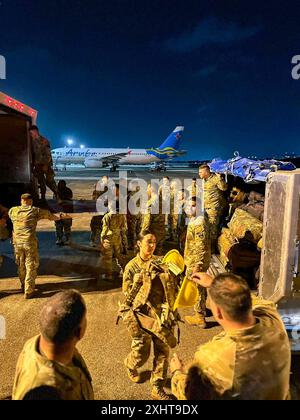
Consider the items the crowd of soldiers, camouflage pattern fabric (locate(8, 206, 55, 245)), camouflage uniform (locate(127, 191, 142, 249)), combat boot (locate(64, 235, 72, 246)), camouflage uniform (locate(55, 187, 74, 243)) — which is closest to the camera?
the crowd of soldiers

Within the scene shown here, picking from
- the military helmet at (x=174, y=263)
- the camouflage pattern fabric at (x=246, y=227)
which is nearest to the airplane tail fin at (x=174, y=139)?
the camouflage pattern fabric at (x=246, y=227)

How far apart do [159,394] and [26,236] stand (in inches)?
146

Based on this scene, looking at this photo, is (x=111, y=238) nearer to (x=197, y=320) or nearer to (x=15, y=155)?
(x=197, y=320)

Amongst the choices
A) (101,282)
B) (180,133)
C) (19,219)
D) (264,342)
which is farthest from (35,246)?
(180,133)

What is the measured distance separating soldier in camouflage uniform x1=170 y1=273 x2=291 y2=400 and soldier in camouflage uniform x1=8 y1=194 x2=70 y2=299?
4388mm

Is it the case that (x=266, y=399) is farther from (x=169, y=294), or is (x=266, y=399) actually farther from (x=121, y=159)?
(x=121, y=159)

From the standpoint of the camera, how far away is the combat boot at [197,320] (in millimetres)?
4973

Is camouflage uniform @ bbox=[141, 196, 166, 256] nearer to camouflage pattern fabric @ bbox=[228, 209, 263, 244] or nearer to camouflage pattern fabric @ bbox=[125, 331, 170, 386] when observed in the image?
camouflage pattern fabric @ bbox=[228, 209, 263, 244]

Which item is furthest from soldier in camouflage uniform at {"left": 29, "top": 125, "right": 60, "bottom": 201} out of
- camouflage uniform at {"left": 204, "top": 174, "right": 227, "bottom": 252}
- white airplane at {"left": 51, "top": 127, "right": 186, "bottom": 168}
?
white airplane at {"left": 51, "top": 127, "right": 186, "bottom": 168}

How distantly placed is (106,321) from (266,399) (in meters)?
3.74

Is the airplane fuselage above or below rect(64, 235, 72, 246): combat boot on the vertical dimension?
above

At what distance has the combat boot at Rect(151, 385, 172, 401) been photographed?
11.0 feet

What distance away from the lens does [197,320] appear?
504 cm
